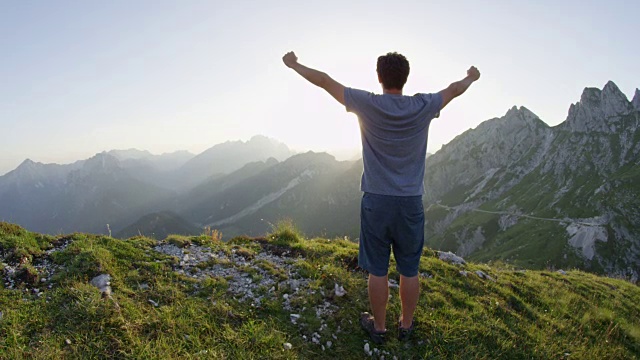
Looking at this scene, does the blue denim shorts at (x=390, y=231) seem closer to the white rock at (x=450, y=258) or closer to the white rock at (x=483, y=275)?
the white rock at (x=483, y=275)

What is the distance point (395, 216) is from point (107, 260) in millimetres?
7510

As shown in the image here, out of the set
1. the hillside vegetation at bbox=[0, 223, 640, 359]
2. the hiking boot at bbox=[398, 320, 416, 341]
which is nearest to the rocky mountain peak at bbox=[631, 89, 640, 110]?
the hillside vegetation at bbox=[0, 223, 640, 359]

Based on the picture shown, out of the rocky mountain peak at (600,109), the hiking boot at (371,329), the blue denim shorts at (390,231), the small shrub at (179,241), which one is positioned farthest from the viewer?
the rocky mountain peak at (600,109)

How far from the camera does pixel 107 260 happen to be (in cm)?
845

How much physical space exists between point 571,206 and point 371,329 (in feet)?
522

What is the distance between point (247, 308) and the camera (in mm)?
7004

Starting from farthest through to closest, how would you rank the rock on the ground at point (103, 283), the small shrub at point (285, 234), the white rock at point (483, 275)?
the small shrub at point (285, 234)
the white rock at point (483, 275)
the rock on the ground at point (103, 283)

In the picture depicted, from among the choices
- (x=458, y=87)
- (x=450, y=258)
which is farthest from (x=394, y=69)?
A: (x=450, y=258)

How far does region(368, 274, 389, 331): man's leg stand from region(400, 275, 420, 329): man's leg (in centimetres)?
33

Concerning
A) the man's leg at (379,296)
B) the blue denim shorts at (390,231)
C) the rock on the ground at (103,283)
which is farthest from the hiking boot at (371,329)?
the rock on the ground at (103,283)

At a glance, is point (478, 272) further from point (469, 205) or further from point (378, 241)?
point (469, 205)

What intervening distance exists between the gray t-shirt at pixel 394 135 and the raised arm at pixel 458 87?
0.64 ft

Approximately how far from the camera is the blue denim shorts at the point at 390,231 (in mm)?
5391

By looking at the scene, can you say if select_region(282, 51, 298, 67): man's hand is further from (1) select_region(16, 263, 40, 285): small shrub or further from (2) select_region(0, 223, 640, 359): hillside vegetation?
(1) select_region(16, 263, 40, 285): small shrub
